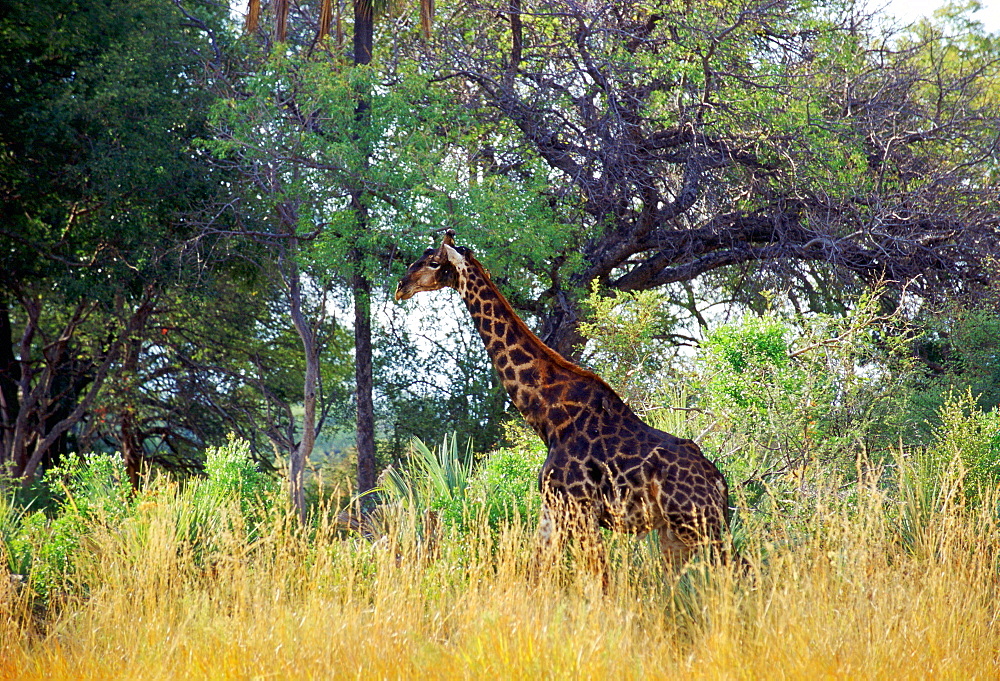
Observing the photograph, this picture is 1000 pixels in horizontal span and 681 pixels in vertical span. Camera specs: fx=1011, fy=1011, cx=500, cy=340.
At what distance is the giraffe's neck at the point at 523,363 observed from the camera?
6770 millimetres

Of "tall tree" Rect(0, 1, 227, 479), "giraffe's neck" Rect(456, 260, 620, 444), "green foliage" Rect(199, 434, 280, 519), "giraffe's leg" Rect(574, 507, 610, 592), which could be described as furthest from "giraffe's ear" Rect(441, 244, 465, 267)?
"tall tree" Rect(0, 1, 227, 479)

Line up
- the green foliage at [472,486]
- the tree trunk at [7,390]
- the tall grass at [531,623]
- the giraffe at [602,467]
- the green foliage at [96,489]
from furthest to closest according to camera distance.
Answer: the tree trunk at [7,390]
the green foliage at [472,486]
the green foliage at [96,489]
the giraffe at [602,467]
the tall grass at [531,623]

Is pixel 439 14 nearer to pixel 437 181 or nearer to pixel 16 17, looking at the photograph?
pixel 437 181

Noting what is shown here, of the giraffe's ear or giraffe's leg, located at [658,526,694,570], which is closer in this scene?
giraffe's leg, located at [658,526,694,570]

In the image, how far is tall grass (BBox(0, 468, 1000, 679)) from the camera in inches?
196

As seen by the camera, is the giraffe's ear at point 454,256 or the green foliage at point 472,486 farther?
the green foliage at point 472,486

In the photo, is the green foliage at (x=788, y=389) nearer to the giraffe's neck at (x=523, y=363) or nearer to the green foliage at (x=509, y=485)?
the green foliage at (x=509, y=485)

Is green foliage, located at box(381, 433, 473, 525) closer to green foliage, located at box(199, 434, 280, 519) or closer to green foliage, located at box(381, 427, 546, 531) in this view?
green foliage, located at box(381, 427, 546, 531)

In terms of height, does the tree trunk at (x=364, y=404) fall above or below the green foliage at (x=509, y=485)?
above

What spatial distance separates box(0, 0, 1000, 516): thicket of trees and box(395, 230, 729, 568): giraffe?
26.3ft

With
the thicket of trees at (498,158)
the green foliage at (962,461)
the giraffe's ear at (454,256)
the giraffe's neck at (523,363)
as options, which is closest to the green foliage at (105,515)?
the giraffe's neck at (523,363)

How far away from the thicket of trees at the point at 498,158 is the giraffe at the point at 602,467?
8.01 metres

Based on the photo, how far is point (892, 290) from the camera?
1691 centimetres

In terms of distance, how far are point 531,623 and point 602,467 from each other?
1.52m
